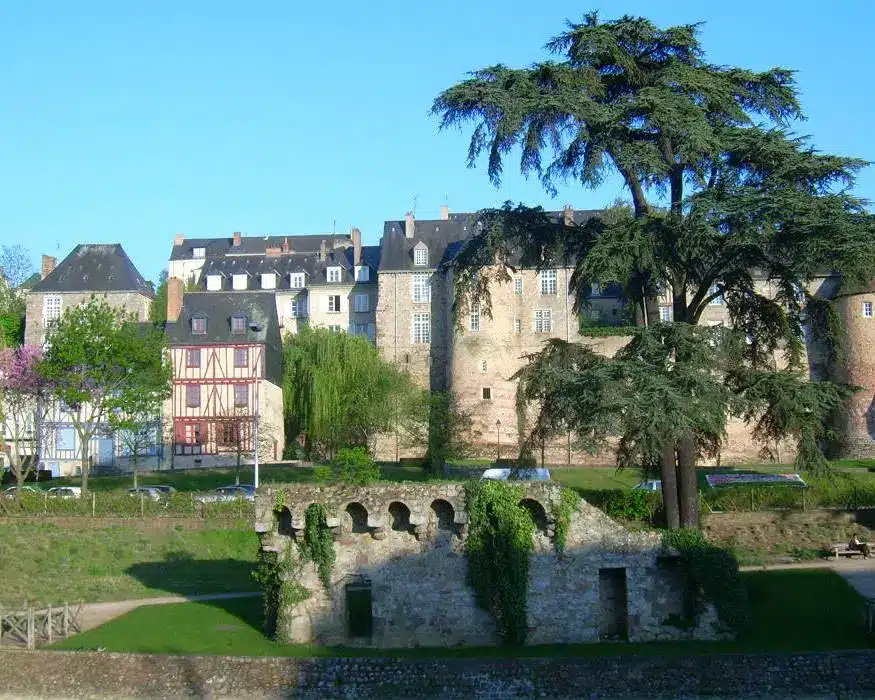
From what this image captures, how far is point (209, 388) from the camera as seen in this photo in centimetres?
5694

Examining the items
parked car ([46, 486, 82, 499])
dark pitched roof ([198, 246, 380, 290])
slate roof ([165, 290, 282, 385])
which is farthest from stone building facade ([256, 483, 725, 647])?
dark pitched roof ([198, 246, 380, 290])

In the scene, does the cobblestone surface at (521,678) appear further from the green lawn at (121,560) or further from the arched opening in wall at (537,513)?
the green lawn at (121,560)

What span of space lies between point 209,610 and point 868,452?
35185 mm

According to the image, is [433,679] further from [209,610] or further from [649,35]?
[649,35]

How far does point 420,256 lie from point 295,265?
11.6 m

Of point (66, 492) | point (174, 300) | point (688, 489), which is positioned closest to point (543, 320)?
point (174, 300)

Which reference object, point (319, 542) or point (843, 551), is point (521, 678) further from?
point (843, 551)

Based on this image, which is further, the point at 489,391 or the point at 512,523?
the point at 489,391

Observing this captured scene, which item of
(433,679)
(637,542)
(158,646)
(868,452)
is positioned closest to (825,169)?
(637,542)

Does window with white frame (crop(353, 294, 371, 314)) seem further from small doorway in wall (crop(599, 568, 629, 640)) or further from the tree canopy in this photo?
small doorway in wall (crop(599, 568, 629, 640))

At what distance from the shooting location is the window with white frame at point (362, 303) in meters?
71.1

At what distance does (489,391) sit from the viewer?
199ft

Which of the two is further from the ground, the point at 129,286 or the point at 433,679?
the point at 129,286

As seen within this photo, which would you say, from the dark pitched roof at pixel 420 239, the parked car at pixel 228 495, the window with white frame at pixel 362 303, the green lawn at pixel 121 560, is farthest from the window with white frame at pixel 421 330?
the green lawn at pixel 121 560
